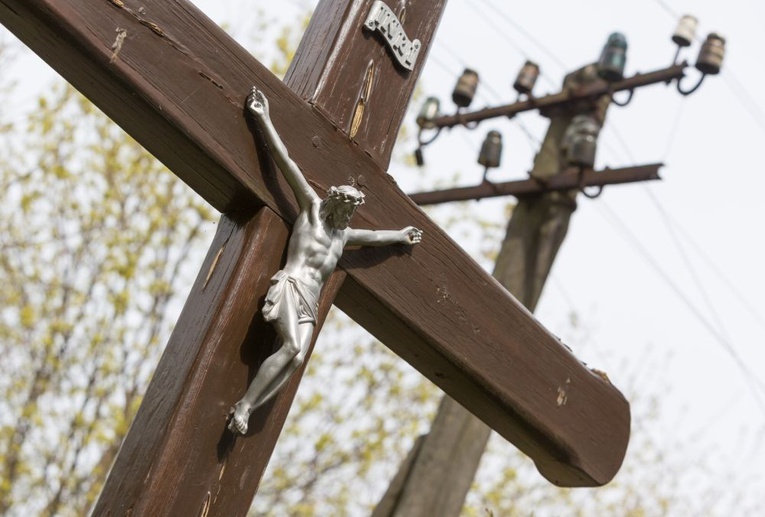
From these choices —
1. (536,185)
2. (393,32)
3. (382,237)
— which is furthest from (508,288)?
(382,237)

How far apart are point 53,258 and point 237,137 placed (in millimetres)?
6136

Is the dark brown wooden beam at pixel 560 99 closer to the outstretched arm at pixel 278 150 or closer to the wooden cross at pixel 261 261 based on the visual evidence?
the wooden cross at pixel 261 261

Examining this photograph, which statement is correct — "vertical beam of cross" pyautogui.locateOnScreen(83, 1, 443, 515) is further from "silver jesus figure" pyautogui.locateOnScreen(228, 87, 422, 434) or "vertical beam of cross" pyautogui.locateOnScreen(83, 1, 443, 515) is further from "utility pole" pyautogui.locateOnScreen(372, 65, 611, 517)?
"utility pole" pyautogui.locateOnScreen(372, 65, 611, 517)

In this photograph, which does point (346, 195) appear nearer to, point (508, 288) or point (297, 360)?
point (297, 360)

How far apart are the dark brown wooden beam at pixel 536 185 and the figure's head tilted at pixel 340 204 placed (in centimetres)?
314

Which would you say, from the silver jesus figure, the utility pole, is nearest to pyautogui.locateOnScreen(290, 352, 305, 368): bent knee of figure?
the silver jesus figure

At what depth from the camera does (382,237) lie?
1849 millimetres

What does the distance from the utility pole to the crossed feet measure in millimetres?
3058

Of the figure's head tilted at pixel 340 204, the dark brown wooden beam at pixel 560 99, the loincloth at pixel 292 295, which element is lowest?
the loincloth at pixel 292 295

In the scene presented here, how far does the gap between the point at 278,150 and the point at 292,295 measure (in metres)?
0.23

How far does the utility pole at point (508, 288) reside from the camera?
4621 millimetres

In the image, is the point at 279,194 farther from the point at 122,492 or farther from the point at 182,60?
the point at 122,492

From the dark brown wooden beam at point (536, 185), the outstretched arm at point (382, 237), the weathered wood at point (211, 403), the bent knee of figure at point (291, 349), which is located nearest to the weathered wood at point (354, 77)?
the outstretched arm at point (382, 237)

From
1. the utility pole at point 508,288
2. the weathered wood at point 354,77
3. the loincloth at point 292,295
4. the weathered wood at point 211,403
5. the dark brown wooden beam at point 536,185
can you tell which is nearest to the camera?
the weathered wood at point 211,403
